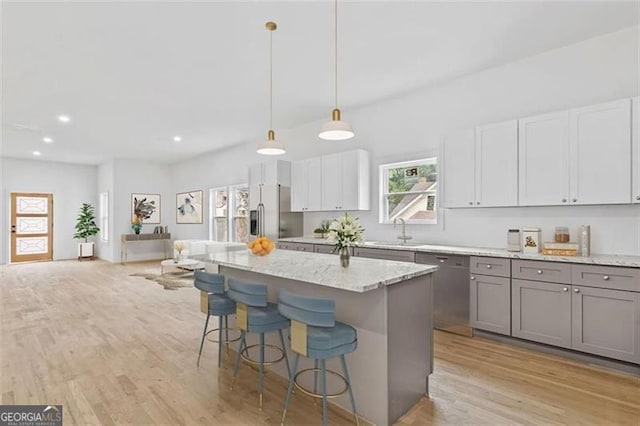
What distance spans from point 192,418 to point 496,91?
14.9 ft

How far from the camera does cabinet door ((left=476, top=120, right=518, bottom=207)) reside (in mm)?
3637

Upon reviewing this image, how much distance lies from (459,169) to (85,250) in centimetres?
1121

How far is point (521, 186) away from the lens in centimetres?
358

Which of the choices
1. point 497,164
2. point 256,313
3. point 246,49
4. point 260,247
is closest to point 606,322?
point 497,164

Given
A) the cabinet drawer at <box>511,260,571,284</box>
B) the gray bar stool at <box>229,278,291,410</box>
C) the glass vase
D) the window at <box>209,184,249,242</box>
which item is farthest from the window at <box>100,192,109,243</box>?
the cabinet drawer at <box>511,260,571,284</box>

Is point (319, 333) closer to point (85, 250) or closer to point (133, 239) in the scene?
point (133, 239)

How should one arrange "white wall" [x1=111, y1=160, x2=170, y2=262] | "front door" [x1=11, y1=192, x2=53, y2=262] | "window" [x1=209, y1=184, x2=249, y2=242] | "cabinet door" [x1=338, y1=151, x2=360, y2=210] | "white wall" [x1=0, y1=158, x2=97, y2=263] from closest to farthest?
"cabinet door" [x1=338, y1=151, x2=360, y2=210]
"window" [x1=209, y1=184, x2=249, y2=242]
"white wall" [x1=0, y1=158, x2=97, y2=263]
"front door" [x1=11, y1=192, x2=53, y2=262]
"white wall" [x1=111, y1=160, x2=170, y2=262]

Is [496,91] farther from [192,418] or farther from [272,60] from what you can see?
[192,418]

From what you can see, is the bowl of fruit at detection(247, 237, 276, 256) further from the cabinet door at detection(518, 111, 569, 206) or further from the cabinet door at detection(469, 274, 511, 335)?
the cabinet door at detection(518, 111, 569, 206)

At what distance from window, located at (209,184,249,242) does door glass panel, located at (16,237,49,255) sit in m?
5.48

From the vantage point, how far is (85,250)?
10453 millimetres

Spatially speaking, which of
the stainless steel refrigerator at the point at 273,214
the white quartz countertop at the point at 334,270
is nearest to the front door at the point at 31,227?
the stainless steel refrigerator at the point at 273,214

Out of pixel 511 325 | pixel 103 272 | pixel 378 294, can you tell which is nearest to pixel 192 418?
pixel 378 294

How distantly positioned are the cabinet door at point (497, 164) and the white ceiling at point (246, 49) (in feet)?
2.85
